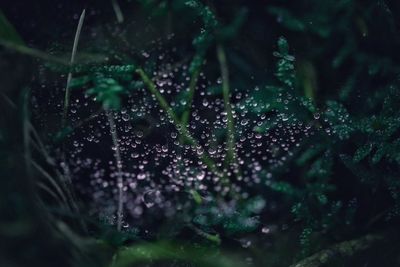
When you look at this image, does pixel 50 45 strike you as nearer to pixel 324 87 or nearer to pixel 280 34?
pixel 280 34

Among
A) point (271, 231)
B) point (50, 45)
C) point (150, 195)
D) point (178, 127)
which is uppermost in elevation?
point (50, 45)

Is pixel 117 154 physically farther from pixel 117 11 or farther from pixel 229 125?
pixel 117 11

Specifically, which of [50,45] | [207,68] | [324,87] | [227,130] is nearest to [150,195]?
[227,130]

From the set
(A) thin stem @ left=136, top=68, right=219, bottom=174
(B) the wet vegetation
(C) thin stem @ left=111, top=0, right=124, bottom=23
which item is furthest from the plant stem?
(C) thin stem @ left=111, top=0, right=124, bottom=23

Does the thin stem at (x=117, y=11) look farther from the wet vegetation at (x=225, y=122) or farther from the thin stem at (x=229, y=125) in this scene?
the thin stem at (x=229, y=125)

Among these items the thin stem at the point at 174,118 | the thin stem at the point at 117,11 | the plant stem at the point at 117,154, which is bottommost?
the plant stem at the point at 117,154

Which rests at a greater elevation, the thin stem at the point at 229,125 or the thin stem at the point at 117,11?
the thin stem at the point at 117,11

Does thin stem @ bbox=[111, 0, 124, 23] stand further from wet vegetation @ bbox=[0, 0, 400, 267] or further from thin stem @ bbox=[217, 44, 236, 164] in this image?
thin stem @ bbox=[217, 44, 236, 164]

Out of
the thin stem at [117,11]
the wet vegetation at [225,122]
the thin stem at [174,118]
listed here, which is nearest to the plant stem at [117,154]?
the wet vegetation at [225,122]

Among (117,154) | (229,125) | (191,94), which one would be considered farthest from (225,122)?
(117,154)
